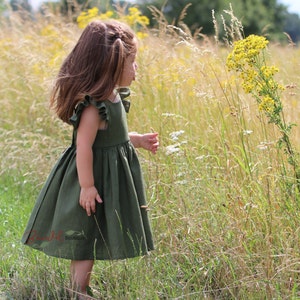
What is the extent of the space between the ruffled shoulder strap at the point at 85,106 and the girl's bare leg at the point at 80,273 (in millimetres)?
600

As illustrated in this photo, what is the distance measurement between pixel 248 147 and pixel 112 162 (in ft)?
3.21

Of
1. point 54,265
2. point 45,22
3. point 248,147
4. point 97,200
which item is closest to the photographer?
point 97,200

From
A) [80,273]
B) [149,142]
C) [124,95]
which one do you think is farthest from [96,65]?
[80,273]

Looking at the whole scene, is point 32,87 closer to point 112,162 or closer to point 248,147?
point 248,147

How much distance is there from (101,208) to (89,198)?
118 millimetres

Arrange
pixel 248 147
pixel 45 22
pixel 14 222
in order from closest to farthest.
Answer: pixel 248 147 < pixel 14 222 < pixel 45 22

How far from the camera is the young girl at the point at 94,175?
2.96 m

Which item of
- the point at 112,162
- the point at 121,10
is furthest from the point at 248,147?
the point at 121,10

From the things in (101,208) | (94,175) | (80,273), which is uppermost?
(94,175)

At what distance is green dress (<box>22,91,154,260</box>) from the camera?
2.97 m

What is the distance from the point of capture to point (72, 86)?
304 centimetres

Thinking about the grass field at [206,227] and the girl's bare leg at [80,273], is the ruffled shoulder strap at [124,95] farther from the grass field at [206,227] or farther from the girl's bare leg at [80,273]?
the girl's bare leg at [80,273]

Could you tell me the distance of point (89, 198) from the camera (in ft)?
9.63

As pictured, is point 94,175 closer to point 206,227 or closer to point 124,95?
point 124,95
